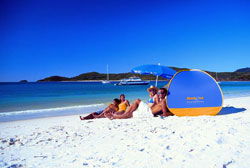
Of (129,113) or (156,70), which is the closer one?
(129,113)

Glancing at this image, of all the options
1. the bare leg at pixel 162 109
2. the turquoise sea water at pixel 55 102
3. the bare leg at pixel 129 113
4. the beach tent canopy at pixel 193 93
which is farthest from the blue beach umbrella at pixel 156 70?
the turquoise sea water at pixel 55 102

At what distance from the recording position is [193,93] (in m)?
5.24

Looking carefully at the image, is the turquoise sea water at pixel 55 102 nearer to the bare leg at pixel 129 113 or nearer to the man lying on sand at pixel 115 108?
the man lying on sand at pixel 115 108

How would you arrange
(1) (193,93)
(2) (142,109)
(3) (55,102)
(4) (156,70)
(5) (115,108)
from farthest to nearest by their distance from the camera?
(3) (55,102), (4) (156,70), (5) (115,108), (2) (142,109), (1) (193,93)

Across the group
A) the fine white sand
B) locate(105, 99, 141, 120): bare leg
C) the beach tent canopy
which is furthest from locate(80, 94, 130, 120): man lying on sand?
the fine white sand

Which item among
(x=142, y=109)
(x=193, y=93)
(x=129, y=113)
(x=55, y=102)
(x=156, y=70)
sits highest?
(x=156, y=70)

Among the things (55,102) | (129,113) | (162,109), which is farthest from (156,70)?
(55,102)

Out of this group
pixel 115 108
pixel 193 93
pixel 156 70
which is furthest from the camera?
pixel 156 70

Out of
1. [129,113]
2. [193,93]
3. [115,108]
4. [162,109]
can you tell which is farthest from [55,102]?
[193,93]

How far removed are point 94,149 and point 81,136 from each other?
34.9 inches

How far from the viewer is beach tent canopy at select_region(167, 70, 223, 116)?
17.2 ft

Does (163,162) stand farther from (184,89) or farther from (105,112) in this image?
(105,112)

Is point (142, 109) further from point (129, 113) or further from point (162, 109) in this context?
point (162, 109)

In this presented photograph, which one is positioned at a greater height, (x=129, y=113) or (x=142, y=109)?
(x=142, y=109)
